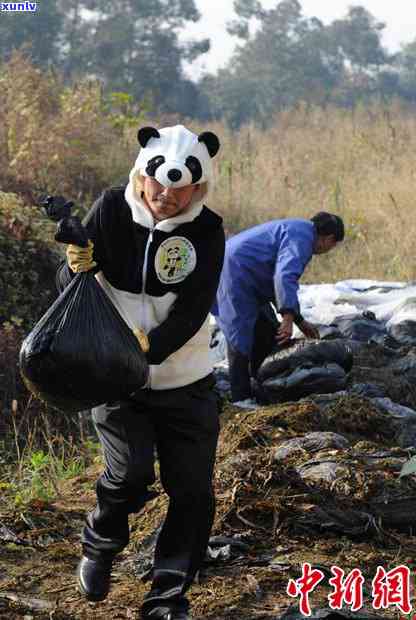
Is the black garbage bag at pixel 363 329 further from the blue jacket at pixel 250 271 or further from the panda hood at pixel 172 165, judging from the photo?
the panda hood at pixel 172 165

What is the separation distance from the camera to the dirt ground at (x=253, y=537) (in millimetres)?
3803

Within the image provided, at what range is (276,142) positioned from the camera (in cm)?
1705

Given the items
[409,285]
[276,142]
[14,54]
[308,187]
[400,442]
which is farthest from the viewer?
A: [276,142]

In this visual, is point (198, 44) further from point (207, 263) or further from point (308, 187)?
point (207, 263)

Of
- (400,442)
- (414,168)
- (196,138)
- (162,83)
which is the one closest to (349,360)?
(400,442)

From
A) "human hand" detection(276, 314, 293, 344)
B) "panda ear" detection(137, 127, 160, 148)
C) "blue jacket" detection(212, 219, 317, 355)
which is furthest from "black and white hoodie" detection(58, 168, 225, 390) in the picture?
"blue jacket" detection(212, 219, 317, 355)

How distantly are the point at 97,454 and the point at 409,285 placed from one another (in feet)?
13.0

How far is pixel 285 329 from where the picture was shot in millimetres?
6621

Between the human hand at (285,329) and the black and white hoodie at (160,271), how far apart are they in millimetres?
3000

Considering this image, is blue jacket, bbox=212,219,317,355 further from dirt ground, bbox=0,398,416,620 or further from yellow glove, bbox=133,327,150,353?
yellow glove, bbox=133,327,150,353

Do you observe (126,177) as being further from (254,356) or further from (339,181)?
(254,356)

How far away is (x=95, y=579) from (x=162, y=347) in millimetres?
777

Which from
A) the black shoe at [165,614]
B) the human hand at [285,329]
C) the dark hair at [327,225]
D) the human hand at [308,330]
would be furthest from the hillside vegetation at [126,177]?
the black shoe at [165,614]

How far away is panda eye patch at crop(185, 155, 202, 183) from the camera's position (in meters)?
3.53
